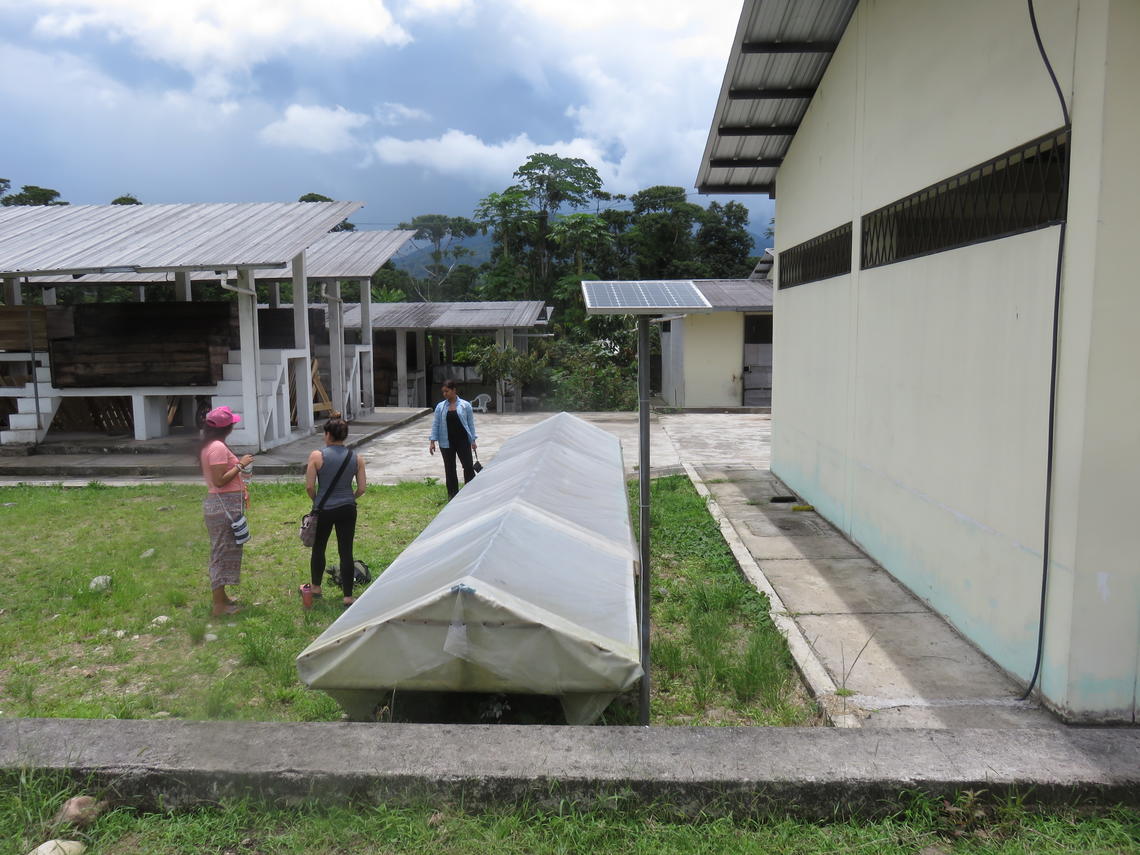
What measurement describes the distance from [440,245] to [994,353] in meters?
62.3

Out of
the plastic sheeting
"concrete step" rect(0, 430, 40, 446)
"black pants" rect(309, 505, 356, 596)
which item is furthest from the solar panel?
"concrete step" rect(0, 430, 40, 446)

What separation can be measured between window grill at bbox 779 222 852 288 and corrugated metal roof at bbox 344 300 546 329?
14748 millimetres

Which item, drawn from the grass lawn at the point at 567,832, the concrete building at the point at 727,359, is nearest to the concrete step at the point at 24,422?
the grass lawn at the point at 567,832

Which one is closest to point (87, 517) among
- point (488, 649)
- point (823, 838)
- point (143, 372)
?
point (143, 372)

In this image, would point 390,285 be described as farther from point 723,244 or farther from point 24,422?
point 24,422

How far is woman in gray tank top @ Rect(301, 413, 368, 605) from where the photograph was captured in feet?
19.7

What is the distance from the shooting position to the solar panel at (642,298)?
3939 mm

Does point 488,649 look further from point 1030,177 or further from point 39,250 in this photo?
point 39,250

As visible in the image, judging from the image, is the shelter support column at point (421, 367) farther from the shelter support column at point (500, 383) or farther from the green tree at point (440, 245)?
the green tree at point (440, 245)

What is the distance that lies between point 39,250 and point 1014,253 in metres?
14.4

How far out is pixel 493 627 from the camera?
3637mm

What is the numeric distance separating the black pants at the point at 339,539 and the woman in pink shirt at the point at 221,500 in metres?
0.53

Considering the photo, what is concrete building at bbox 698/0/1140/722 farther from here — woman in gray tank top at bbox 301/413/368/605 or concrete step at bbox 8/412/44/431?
concrete step at bbox 8/412/44/431

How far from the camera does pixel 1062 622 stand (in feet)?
13.5
